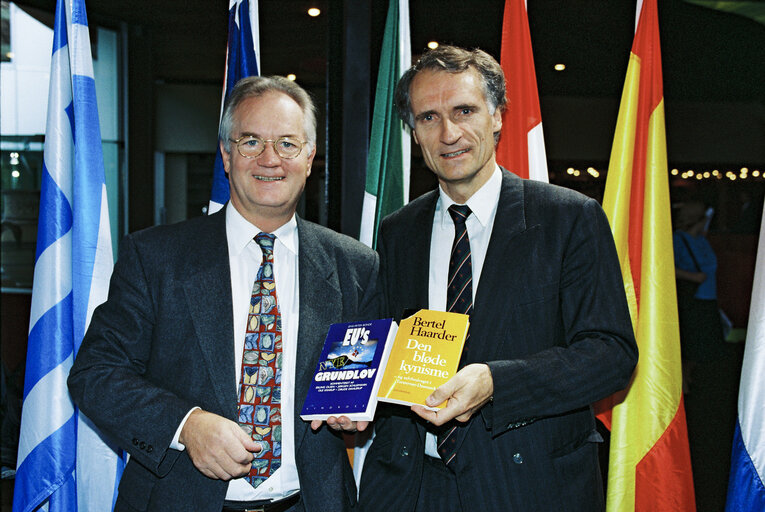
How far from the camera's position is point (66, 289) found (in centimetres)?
244

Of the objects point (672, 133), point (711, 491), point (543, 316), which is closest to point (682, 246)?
point (711, 491)

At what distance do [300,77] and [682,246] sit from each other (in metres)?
4.20

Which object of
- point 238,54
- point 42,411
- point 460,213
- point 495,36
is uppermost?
point 495,36

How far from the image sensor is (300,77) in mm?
6469

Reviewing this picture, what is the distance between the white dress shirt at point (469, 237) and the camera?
6.44ft

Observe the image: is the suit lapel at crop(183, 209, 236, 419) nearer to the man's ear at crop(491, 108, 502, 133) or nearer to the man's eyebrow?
the man's eyebrow

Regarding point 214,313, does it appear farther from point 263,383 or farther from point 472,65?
point 472,65

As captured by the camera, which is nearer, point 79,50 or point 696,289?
point 79,50

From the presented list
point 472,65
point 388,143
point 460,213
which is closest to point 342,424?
point 460,213

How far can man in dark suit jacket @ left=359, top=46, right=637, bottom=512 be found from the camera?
5.77ft

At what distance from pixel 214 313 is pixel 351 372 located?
0.44m

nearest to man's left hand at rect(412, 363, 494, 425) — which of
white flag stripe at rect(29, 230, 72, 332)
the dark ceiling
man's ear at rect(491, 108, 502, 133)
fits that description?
man's ear at rect(491, 108, 502, 133)

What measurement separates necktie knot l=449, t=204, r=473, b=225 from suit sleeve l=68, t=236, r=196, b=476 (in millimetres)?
928

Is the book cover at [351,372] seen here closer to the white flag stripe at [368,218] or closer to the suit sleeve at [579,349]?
the suit sleeve at [579,349]
